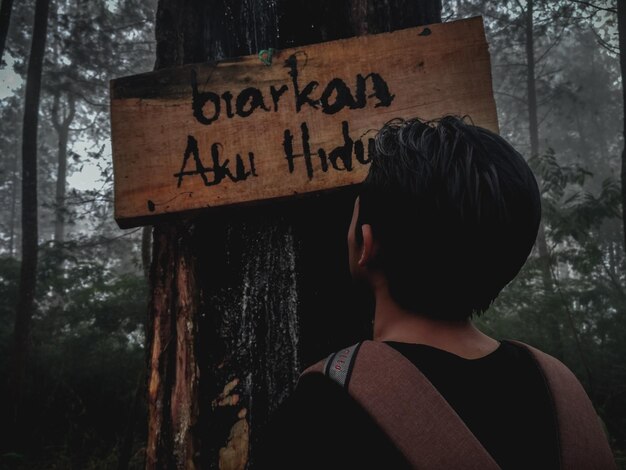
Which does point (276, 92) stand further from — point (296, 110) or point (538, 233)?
point (538, 233)

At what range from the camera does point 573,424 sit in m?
0.74

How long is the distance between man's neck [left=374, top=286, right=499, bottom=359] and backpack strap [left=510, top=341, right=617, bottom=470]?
0.37 ft

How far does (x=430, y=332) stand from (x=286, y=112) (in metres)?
Answer: 0.67

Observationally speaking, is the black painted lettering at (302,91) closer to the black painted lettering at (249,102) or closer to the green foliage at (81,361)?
the black painted lettering at (249,102)

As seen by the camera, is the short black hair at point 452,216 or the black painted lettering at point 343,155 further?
the black painted lettering at point 343,155

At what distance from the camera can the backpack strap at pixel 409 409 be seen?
0.64 metres

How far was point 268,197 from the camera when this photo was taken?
1.08m

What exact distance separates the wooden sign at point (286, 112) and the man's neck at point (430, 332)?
15.6 inches

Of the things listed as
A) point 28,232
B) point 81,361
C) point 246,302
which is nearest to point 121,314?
point 81,361

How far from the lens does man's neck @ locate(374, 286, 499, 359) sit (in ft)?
2.54

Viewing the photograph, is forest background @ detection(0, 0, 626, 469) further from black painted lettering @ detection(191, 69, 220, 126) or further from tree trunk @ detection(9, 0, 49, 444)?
black painted lettering @ detection(191, 69, 220, 126)

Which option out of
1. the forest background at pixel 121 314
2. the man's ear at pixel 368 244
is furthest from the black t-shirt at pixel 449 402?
the forest background at pixel 121 314

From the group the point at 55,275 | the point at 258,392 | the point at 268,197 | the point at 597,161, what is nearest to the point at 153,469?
the point at 258,392

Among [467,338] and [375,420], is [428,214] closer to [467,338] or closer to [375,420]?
[467,338]
